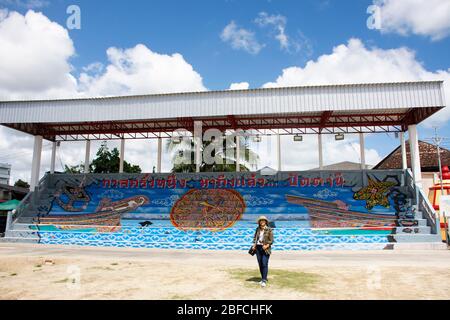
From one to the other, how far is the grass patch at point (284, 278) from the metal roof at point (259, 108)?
10.5 m

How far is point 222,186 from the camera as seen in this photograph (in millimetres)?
21531

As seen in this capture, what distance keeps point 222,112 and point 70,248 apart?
10084 millimetres

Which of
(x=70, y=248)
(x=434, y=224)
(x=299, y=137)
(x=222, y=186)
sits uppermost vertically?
(x=299, y=137)

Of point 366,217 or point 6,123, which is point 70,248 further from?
point 366,217

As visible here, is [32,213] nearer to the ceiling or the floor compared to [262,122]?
nearer to the floor

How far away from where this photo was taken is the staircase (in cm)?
1469

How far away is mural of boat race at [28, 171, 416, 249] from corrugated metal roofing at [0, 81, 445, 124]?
5.27 m

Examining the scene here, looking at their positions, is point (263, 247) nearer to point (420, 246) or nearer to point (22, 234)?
point (420, 246)

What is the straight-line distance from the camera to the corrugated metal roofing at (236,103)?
16641 mm

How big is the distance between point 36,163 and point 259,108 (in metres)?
16.1

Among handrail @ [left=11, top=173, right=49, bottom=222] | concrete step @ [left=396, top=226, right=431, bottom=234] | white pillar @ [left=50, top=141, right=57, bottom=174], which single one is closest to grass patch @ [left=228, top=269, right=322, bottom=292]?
concrete step @ [left=396, top=226, right=431, bottom=234]
